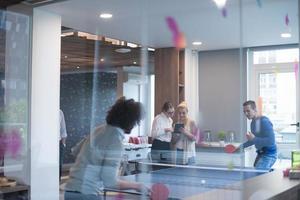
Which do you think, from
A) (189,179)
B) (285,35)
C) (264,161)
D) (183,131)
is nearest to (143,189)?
(189,179)

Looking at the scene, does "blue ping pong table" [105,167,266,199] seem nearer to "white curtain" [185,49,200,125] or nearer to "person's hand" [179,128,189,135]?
"person's hand" [179,128,189,135]

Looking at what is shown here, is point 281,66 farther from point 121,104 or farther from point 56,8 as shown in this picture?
point 121,104

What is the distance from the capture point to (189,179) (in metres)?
3.34

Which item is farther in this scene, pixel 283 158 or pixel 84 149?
pixel 283 158

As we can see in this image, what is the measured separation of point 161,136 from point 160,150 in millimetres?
174

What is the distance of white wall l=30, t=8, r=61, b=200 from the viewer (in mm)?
3789

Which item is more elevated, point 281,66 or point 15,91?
point 281,66

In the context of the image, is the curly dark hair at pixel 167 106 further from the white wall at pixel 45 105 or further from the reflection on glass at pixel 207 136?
the white wall at pixel 45 105

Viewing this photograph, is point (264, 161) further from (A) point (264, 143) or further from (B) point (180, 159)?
(B) point (180, 159)

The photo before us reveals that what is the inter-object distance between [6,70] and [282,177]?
256 cm

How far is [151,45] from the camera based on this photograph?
233 inches

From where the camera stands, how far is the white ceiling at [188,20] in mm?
3859

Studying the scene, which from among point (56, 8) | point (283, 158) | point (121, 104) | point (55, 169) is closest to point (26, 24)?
point (56, 8)

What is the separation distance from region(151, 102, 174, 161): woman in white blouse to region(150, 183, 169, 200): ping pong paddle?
1939 millimetres
